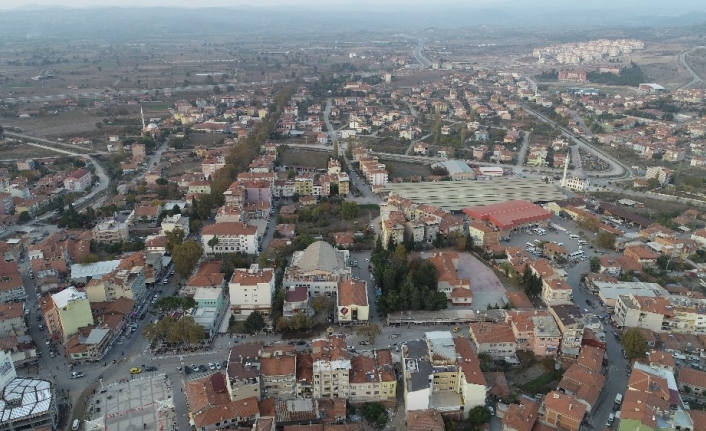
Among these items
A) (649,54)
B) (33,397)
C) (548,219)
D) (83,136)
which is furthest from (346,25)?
(33,397)

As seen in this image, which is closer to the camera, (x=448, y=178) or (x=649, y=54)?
(x=448, y=178)

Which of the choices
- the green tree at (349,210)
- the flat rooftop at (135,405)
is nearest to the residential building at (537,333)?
the flat rooftop at (135,405)

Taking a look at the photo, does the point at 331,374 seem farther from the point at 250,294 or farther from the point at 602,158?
the point at 602,158

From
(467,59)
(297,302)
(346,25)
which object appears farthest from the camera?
(346,25)

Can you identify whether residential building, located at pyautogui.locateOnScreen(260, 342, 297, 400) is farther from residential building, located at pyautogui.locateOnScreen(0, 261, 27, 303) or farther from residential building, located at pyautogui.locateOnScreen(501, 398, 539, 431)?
residential building, located at pyautogui.locateOnScreen(0, 261, 27, 303)

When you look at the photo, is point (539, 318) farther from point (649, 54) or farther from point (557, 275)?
point (649, 54)

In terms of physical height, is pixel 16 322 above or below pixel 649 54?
below

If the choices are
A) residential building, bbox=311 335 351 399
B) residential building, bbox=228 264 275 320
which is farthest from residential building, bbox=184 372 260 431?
residential building, bbox=228 264 275 320

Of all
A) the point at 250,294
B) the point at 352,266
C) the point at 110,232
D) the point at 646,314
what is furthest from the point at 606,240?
the point at 110,232
